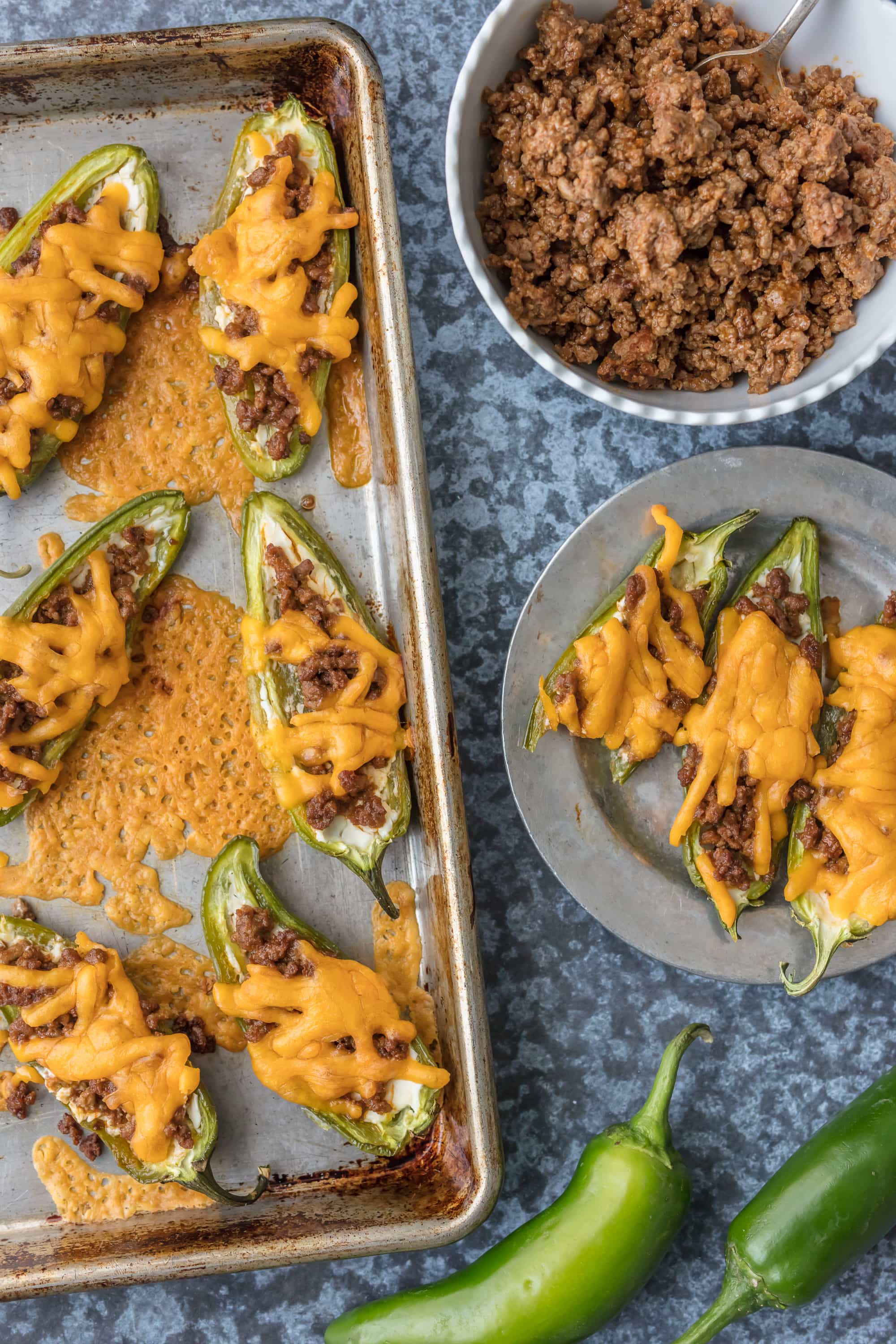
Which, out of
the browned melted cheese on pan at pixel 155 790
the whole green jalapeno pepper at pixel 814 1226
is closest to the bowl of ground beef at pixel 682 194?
the browned melted cheese on pan at pixel 155 790

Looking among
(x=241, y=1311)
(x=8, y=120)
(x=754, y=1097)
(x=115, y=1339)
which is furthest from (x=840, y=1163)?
(x=8, y=120)

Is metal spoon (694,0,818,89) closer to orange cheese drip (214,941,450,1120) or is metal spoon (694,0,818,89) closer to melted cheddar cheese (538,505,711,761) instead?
melted cheddar cheese (538,505,711,761)

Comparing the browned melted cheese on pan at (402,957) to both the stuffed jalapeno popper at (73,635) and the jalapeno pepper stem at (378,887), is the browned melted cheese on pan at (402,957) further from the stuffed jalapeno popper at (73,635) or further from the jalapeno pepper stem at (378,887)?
the stuffed jalapeno popper at (73,635)

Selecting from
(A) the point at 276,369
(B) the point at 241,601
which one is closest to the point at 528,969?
(B) the point at 241,601

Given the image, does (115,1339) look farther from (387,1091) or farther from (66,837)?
(66,837)

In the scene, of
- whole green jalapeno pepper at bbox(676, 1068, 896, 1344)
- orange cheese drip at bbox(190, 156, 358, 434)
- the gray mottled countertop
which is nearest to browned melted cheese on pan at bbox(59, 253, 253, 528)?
orange cheese drip at bbox(190, 156, 358, 434)

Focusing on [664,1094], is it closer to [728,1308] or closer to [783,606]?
[728,1308]
